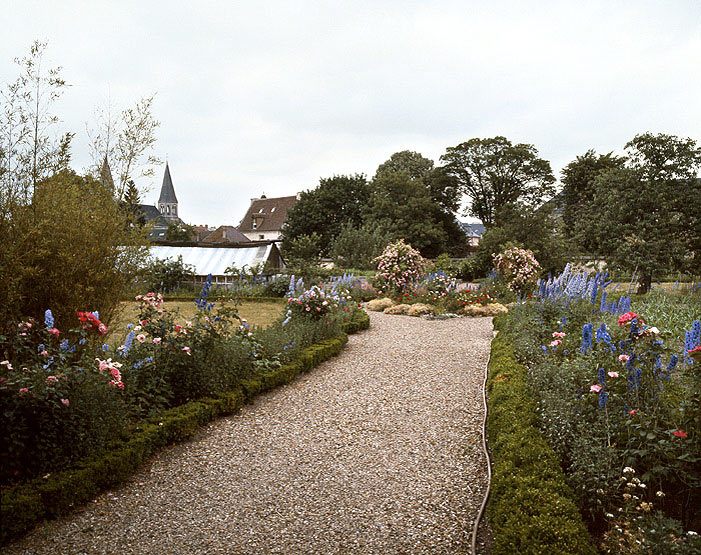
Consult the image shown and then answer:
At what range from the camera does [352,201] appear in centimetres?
3475

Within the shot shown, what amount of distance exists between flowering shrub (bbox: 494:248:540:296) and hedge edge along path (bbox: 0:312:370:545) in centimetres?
1005

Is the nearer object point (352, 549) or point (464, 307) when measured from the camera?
point (352, 549)

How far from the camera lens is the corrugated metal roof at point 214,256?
624 inches

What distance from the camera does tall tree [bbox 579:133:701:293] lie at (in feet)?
41.7

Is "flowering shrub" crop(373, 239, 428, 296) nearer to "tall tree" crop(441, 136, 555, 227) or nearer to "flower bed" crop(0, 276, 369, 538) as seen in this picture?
"flower bed" crop(0, 276, 369, 538)

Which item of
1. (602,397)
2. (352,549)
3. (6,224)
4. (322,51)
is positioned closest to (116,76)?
(6,224)

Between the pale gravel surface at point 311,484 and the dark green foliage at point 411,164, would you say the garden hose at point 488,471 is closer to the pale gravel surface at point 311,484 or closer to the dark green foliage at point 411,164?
the pale gravel surface at point 311,484

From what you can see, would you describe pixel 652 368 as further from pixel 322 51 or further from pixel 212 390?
pixel 322 51

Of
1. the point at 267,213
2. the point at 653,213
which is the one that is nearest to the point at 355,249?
the point at 653,213

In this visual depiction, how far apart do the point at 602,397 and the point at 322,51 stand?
19.0 ft

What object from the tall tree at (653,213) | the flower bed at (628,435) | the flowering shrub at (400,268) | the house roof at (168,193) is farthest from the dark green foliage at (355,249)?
the house roof at (168,193)

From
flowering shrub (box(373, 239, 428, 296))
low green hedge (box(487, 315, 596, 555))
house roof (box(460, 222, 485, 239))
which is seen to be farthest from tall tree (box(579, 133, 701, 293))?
low green hedge (box(487, 315, 596, 555))

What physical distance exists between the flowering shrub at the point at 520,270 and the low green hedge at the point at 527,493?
9.62 meters

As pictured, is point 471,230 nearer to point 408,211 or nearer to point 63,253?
point 408,211
